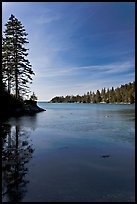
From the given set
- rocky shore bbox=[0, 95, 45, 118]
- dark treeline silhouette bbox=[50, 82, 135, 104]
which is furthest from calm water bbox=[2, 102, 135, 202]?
dark treeline silhouette bbox=[50, 82, 135, 104]

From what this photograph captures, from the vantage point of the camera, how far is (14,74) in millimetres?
35750

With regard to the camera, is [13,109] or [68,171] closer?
[68,171]

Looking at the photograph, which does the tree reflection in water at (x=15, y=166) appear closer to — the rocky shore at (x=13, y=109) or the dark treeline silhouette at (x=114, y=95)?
the rocky shore at (x=13, y=109)

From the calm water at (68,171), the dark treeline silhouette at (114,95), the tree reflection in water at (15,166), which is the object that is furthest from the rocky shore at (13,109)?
the dark treeline silhouette at (114,95)

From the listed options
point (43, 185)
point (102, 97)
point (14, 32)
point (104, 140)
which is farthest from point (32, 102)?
point (102, 97)

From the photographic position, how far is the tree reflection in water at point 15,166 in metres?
5.30

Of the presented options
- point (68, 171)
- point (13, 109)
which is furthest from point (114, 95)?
point (68, 171)

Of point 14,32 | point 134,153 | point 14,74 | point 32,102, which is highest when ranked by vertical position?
point 14,32

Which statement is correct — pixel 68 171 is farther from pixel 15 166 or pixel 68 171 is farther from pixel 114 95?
pixel 114 95

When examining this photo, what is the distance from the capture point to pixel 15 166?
291 inches

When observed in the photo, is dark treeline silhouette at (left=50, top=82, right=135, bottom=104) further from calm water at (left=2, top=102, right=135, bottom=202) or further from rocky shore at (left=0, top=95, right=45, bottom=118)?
calm water at (left=2, top=102, right=135, bottom=202)

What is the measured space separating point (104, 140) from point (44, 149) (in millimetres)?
4135

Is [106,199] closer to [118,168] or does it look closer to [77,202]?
[77,202]

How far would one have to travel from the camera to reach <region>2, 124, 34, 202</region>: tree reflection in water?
209 inches
